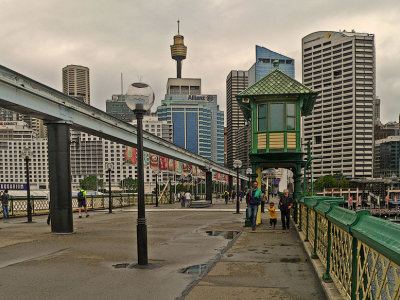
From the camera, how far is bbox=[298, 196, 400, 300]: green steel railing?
2539 millimetres

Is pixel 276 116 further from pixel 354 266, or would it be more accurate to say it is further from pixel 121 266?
pixel 354 266

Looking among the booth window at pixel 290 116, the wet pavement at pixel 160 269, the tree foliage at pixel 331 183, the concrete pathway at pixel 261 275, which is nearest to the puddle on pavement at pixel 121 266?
the wet pavement at pixel 160 269

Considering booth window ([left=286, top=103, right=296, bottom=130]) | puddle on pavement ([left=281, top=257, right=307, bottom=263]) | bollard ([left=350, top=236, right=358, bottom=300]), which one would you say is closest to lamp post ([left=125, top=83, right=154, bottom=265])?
puddle on pavement ([left=281, top=257, right=307, bottom=263])

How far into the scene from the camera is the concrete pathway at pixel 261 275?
230 inches

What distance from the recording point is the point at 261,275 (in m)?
7.06

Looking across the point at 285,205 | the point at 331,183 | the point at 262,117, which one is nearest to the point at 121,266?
the point at 285,205

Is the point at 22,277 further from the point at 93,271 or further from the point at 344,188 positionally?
the point at 344,188

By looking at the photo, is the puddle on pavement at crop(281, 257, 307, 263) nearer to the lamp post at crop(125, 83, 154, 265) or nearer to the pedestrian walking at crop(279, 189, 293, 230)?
the lamp post at crop(125, 83, 154, 265)

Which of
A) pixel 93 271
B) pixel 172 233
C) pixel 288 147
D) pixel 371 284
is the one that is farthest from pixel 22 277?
pixel 288 147

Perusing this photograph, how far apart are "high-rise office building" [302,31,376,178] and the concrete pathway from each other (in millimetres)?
183119

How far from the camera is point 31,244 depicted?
11.0 metres

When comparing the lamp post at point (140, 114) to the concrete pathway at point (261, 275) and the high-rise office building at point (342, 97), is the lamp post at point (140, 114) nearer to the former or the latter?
the concrete pathway at point (261, 275)

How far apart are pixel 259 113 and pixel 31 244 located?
9.53 m

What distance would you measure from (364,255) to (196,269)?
4703 millimetres
